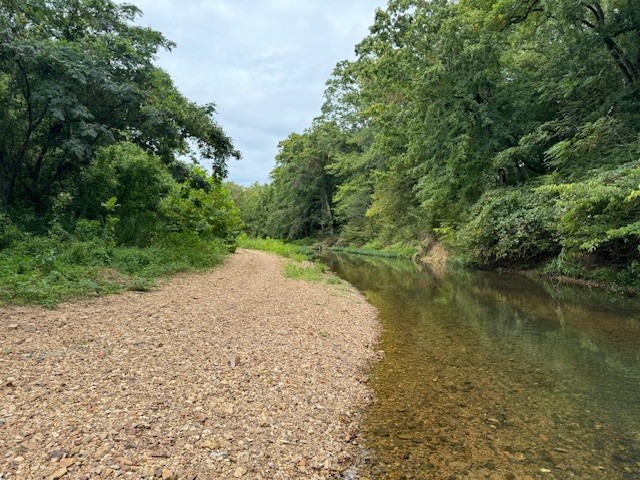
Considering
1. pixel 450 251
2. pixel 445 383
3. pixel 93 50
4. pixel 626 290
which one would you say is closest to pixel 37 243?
pixel 93 50

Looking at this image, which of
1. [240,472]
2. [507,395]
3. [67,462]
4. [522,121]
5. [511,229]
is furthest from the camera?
[522,121]

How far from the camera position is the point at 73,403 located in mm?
3873

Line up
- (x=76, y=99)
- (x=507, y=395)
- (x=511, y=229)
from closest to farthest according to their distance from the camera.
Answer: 1. (x=507, y=395)
2. (x=76, y=99)
3. (x=511, y=229)

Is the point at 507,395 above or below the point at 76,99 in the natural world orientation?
below

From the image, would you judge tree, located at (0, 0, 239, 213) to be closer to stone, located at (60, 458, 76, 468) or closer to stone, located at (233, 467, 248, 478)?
stone, located at (60, 458, 76, 468)

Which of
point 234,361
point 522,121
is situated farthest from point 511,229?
point 234,361

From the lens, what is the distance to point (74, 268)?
9.26 metres

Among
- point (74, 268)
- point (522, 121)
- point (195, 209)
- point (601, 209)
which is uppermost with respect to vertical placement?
point (522, 121)

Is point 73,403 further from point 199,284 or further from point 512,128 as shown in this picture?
point 512,128

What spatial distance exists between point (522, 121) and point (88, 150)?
56.5 ft

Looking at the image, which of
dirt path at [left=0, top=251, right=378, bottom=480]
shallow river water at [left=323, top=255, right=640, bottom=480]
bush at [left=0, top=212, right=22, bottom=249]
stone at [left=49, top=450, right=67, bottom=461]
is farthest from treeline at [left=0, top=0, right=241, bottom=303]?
shallow river water at [left=323, top=255, right=640, bottom=480]

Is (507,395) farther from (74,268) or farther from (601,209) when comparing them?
(74,268)

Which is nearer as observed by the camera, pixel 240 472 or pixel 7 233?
pixel 240 472

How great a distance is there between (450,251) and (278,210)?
2985 cm
